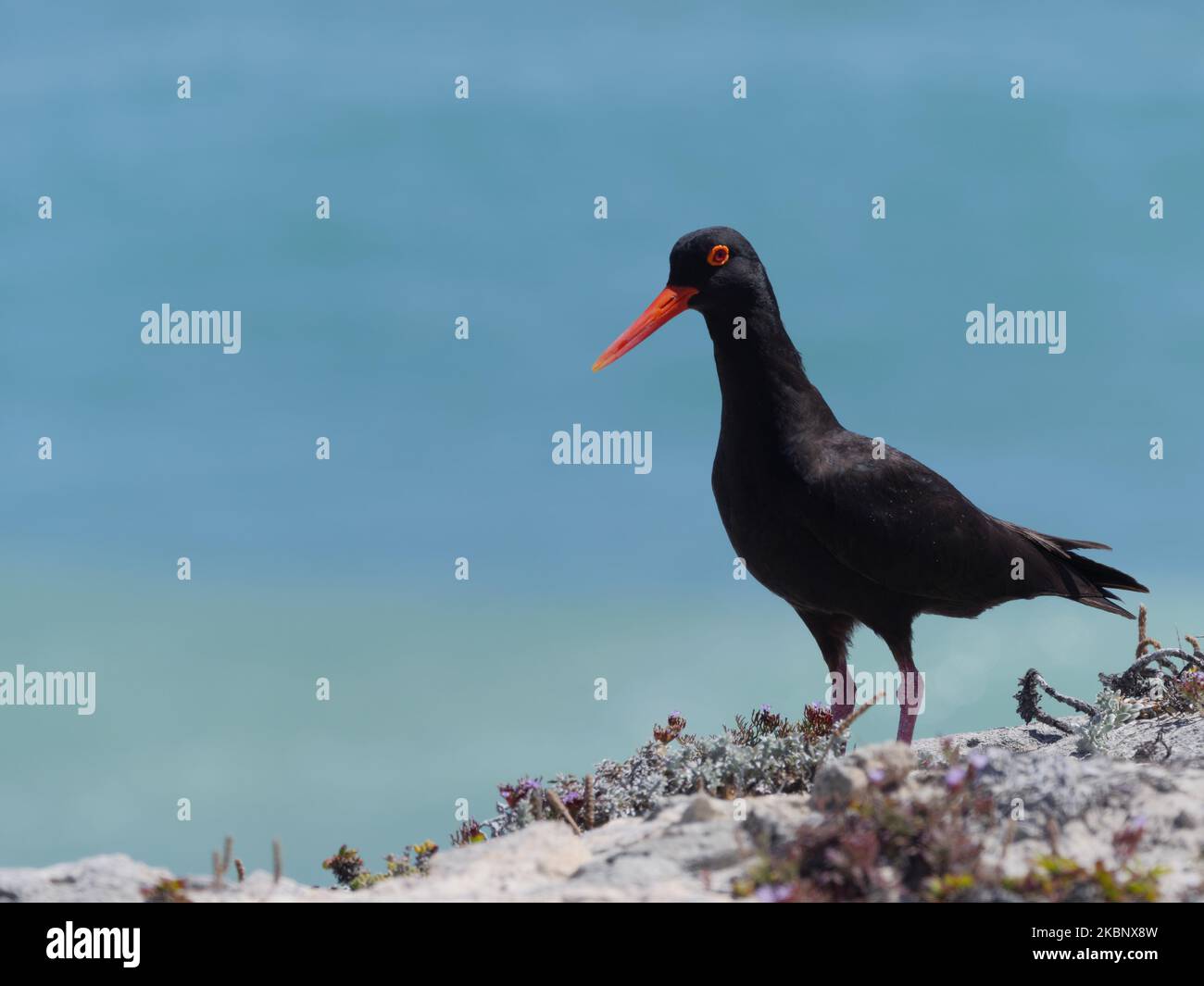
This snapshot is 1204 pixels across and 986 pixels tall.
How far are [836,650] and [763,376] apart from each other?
2.12m

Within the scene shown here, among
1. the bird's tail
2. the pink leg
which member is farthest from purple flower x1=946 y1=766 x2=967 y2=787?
the bird's tail

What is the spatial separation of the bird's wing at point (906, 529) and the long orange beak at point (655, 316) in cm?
155

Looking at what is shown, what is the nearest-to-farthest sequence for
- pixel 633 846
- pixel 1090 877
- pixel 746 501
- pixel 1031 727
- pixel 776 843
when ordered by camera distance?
pixel 1090 877 < pixel 776 843 < pixel 633 846 < pixel 746 501 < pixel 1031 727

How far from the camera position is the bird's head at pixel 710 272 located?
8.69 metres

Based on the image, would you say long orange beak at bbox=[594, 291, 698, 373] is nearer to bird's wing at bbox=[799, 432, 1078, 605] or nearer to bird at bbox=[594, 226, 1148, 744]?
bird at bbox=[594, 226, 1148, 744]

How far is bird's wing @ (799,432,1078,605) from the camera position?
8102 mm

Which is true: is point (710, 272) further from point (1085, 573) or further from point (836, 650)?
point (1085, 573)

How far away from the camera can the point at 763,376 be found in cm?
862

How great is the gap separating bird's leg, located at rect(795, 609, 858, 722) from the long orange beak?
2.43 metres
